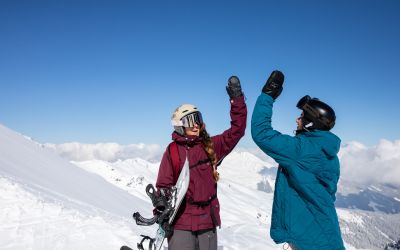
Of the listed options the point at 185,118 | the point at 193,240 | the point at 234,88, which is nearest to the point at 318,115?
the point at 234,88

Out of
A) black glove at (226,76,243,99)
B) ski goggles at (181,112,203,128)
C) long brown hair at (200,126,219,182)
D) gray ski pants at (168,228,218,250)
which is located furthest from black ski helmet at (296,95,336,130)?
gray ski pants at (168,228,218,250)

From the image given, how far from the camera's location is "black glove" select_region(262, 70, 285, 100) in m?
4.45

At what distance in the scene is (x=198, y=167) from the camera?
20.5 feet

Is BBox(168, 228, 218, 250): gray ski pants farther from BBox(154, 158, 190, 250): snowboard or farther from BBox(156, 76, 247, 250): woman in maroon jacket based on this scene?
BBox(154, 158, 190, 250): snowboard

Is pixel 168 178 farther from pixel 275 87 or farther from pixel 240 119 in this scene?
pixel 275 87

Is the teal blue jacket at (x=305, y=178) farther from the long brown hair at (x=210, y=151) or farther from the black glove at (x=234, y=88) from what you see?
the long brown hair at (x=210, y=151)

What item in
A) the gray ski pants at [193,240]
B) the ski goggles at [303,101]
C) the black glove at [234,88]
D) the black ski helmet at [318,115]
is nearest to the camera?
the black ski helmet at [318,115]

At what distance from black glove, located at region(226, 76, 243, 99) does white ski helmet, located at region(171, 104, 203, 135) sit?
807mm

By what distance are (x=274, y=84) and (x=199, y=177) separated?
236 centimetres

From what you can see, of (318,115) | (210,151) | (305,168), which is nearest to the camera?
(305,168)

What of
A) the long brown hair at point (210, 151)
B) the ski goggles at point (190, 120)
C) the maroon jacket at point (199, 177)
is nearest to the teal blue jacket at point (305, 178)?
the maroon jacket at point (199, 177)

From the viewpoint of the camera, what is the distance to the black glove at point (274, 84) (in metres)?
4.45

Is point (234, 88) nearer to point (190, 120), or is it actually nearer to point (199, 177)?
point (190, 120)

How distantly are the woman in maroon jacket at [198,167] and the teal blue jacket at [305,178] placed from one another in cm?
180
